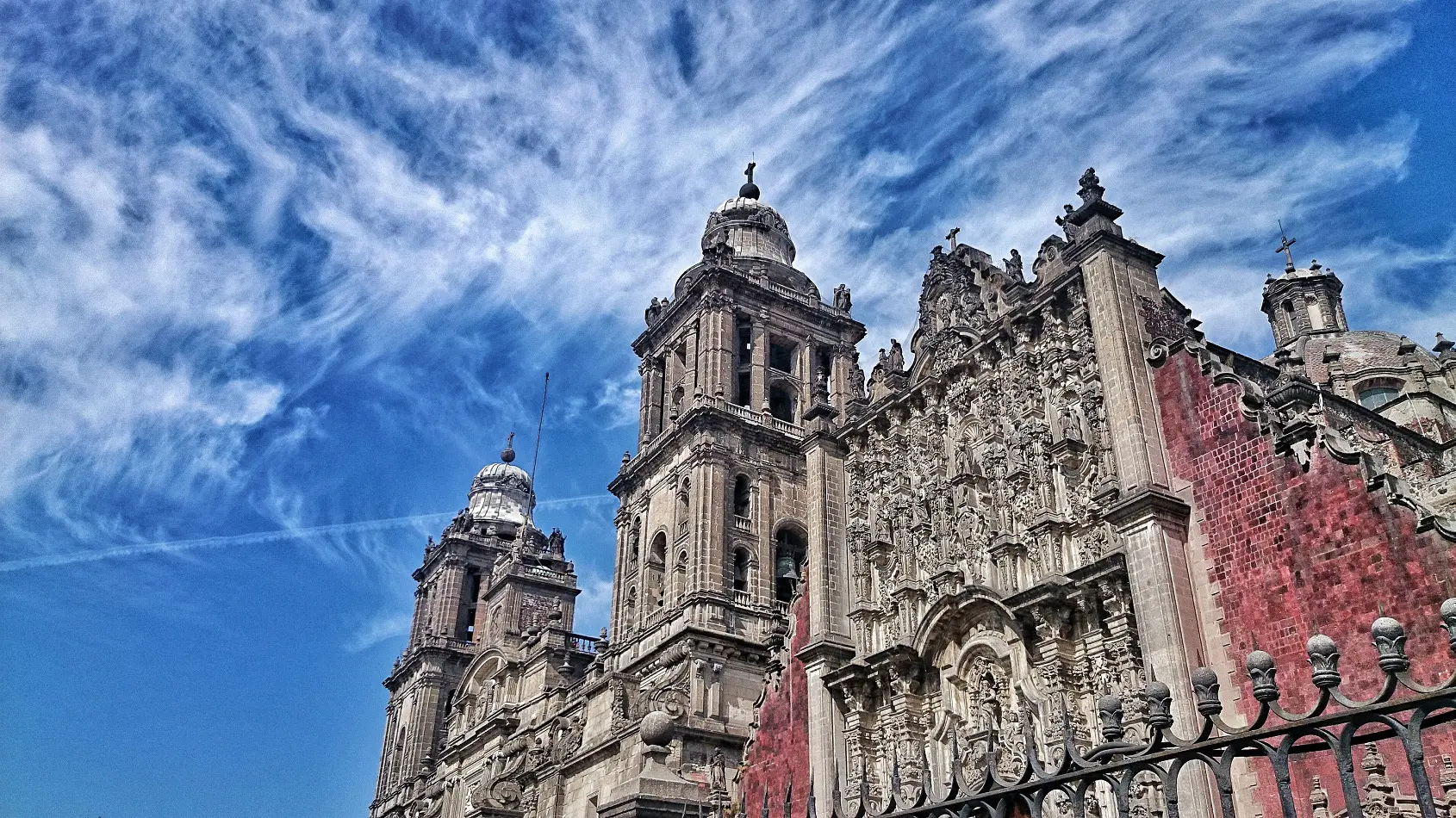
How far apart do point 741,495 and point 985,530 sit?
20425 millimetres

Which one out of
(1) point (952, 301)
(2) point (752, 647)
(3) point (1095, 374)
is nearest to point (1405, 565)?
(3) point (1095, 374)

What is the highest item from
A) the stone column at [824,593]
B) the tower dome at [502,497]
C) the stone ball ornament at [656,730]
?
the tower dome at [502,497]

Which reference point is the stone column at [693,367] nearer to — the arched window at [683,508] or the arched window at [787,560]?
the arched window at [683,508]

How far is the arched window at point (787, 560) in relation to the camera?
135ft

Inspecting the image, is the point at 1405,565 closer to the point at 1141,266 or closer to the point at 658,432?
the point at 1141,266

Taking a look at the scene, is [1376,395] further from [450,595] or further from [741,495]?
[450,595]

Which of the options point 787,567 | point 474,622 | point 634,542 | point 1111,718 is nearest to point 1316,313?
point 787,567

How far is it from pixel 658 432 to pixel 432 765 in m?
22.5

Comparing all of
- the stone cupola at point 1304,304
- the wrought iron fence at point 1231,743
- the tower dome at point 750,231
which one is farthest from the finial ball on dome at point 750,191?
the wrought iron fence at point 1231,743

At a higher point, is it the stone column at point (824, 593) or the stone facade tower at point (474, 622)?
the stone facade tower at point (474, 622)

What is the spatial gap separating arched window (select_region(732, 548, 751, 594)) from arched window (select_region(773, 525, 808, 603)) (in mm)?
1072

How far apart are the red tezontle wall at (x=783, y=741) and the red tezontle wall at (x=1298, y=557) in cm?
1017

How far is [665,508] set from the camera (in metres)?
42.3

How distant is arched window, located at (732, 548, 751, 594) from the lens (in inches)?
1566
